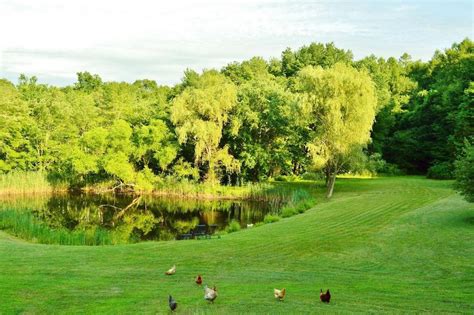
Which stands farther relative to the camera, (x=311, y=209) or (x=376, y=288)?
(x=311, y=209)

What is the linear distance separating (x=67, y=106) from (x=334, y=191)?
24.5m

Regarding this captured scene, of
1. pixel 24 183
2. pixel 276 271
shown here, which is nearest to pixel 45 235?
pixel 276 271

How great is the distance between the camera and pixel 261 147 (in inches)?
1358

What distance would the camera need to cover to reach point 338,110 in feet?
81.9

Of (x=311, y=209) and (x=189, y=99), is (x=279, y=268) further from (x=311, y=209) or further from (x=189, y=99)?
(x=189, y=99)

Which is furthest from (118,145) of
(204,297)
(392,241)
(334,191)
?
(204,297)

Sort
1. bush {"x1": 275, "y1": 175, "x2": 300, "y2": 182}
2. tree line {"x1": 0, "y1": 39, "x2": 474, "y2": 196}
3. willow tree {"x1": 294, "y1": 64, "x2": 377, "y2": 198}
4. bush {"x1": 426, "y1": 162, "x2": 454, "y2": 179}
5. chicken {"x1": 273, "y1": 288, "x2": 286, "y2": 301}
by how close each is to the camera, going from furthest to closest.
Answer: bush {"x1": 275, "y1": 175, "x2": 300, "y2": 182}, bush {"x1": 426, "y1": 162, "x2": 454, "y2": 179}, tree line {"x1": 0, "y1": 39, "x2": 474, "y2": 196}, willow tree {"x1": 294, "y1": 64, "x2": 377, "y2": 198}, chicken {"x1": 273, "y1": 288, "x2": 286, "y2": 301}

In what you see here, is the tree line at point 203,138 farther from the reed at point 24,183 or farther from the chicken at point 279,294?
the chicken at point 279,294

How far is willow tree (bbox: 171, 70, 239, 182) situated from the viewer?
107 feet

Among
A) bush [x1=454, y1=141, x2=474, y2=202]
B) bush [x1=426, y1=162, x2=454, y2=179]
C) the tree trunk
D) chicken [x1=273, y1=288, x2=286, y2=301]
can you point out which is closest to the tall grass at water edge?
the tree trunk

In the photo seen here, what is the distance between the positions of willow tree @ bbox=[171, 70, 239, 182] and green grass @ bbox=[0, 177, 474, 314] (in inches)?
642

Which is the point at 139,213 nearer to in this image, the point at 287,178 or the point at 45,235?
the point at 45,235

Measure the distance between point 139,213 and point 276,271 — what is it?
18314mm

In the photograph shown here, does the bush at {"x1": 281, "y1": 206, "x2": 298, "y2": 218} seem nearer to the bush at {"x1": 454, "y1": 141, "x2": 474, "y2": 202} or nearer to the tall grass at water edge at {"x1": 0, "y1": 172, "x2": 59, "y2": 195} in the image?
the bush at {"x1": 454, "y1": 141, "x2": 474, "y2": 202}
